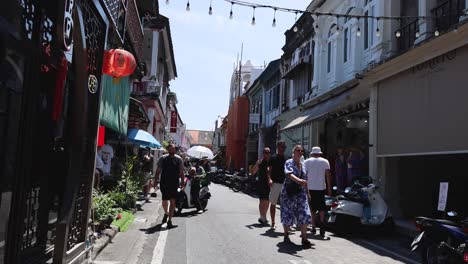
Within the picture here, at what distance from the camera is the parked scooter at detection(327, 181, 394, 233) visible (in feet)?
33.4

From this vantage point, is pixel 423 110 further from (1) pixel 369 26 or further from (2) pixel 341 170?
(1) pixel 369 26

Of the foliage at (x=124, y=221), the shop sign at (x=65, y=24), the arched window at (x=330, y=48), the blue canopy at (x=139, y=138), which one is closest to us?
the shop sign at (x=65, y=24)

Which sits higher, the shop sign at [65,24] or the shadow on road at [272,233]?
the shop sign at [65,24]

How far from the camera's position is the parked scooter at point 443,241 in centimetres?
613

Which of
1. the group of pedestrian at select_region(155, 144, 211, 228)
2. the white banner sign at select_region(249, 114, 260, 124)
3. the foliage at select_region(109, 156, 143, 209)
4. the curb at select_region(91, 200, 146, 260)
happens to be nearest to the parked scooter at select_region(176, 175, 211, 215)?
the foliage at select_region(109, 156, 143, 209)

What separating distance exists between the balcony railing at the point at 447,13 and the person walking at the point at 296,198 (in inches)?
223

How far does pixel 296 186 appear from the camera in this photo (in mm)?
8648

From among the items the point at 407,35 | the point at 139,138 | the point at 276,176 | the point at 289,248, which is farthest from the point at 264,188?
the point at 407,35

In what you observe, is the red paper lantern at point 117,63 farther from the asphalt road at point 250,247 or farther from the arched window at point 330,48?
the arched window at point 330,48

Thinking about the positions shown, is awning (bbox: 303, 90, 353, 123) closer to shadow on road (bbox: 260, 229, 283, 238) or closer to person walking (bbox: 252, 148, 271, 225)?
person walking (bbox: 252, 148, 271, 225)

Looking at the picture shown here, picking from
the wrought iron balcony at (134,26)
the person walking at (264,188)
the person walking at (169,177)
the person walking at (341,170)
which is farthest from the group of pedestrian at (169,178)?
the person walking at (341,170)

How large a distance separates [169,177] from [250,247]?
3066 millimetres

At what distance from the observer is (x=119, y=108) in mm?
11281

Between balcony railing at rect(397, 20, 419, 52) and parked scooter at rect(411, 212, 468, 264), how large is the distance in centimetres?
788
